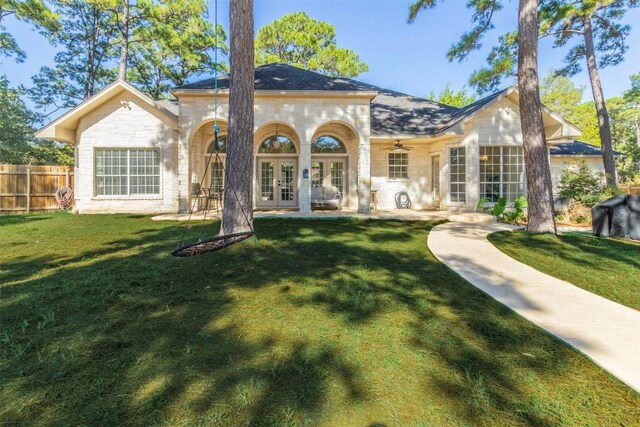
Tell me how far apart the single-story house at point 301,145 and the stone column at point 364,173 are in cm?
4

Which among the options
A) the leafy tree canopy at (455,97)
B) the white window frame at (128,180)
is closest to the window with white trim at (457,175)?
the white window frame at (128,180)

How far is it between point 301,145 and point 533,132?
7115 millimetres

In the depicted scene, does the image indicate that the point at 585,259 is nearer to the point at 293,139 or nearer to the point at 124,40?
the point at 293,139

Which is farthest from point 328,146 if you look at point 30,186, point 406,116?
point 30,186

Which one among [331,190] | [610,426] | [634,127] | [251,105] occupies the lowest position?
[610,426]

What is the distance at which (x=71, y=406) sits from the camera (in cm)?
208

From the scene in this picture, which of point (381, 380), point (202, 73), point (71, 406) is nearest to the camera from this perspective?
point (71, 406)

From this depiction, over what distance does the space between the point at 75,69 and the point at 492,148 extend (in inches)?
1053

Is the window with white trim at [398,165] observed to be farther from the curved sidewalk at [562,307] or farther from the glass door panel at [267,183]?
the curved sidewalk at [562,307]

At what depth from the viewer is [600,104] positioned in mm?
14531

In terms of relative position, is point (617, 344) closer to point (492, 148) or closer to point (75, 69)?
point (492, 148)

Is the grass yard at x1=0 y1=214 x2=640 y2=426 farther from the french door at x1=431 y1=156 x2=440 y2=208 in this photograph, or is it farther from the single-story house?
the french door at x1=431 y1=156 x2=440 y2=208

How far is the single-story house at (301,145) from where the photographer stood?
12.1m

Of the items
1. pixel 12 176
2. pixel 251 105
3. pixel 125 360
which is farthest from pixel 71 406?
pixel 12 176
